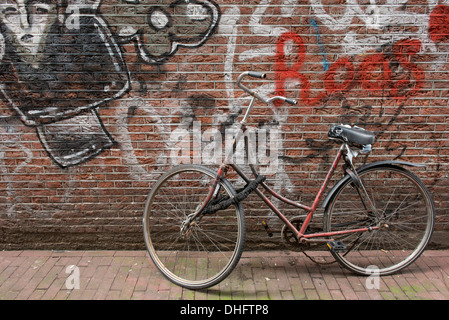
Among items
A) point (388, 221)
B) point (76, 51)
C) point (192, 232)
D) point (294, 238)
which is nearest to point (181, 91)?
point (76, 51)

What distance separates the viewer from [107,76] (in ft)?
11.5

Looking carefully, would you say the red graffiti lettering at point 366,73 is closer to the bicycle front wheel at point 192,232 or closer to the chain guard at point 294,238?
the chain guard at point 294,238

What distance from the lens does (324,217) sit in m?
3.28

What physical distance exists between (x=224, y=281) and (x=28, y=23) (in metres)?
2.91

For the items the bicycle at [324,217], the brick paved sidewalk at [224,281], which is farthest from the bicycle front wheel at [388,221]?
the brick paved sidewalk at [224,281]

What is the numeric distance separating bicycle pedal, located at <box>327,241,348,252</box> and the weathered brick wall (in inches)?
23.5

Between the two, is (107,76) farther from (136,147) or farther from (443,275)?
(443,275)

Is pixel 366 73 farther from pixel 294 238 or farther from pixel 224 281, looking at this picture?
pixel 224 281

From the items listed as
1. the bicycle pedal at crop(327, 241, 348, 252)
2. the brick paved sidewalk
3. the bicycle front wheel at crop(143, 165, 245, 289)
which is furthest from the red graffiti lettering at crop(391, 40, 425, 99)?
the bicycle front wheel at crop(143, 165, 245, 289)

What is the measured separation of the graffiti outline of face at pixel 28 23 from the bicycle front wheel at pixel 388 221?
10.1 feet

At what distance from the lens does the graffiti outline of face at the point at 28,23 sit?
339cm

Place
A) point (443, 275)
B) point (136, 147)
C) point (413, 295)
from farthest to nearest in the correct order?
point (136, 147), point (443, 275), point (413, 295)

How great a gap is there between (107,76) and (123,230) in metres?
1.52

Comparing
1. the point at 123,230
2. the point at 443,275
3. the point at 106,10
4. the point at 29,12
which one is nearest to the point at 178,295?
the point at 123,230
